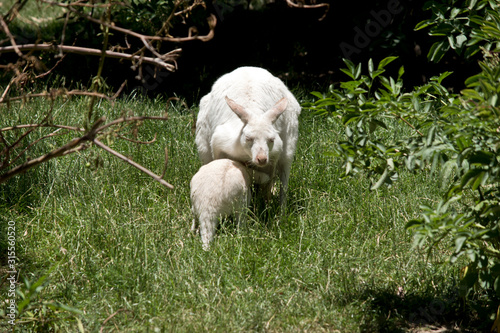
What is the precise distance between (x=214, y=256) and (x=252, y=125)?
3.83 ft

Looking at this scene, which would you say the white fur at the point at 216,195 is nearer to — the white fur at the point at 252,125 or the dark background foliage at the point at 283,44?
the white fur at the point at 252,125

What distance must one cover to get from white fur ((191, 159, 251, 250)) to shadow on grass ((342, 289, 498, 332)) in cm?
130

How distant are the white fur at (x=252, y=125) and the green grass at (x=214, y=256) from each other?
1.42 ft

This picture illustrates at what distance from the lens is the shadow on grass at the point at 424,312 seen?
12.7 ft

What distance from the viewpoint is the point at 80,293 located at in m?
4.11

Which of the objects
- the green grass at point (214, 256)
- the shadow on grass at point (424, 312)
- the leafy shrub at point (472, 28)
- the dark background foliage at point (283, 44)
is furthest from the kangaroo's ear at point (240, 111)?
the dark background foliage at point (283, 44)

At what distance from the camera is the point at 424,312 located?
4.01 m

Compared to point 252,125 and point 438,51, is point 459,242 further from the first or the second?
point 252,125

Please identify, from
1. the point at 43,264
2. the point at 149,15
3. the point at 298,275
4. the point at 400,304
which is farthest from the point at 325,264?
the point at 149,15

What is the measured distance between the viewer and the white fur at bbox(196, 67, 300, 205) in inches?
195

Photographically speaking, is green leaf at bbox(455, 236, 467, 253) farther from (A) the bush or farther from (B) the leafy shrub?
(B) the leafy shrub

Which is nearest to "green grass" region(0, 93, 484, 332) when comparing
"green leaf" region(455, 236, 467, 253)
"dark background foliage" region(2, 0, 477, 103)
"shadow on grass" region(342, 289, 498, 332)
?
"shadow on grass" region(342, 289, 498, 332)

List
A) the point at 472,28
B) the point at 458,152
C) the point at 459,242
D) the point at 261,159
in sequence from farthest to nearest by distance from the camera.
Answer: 1. the point at 261,159
2. the point at 472,28
3. the point at 458,152
4. the point at 459,242

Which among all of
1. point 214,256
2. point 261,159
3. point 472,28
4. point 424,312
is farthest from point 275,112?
point 424,312
